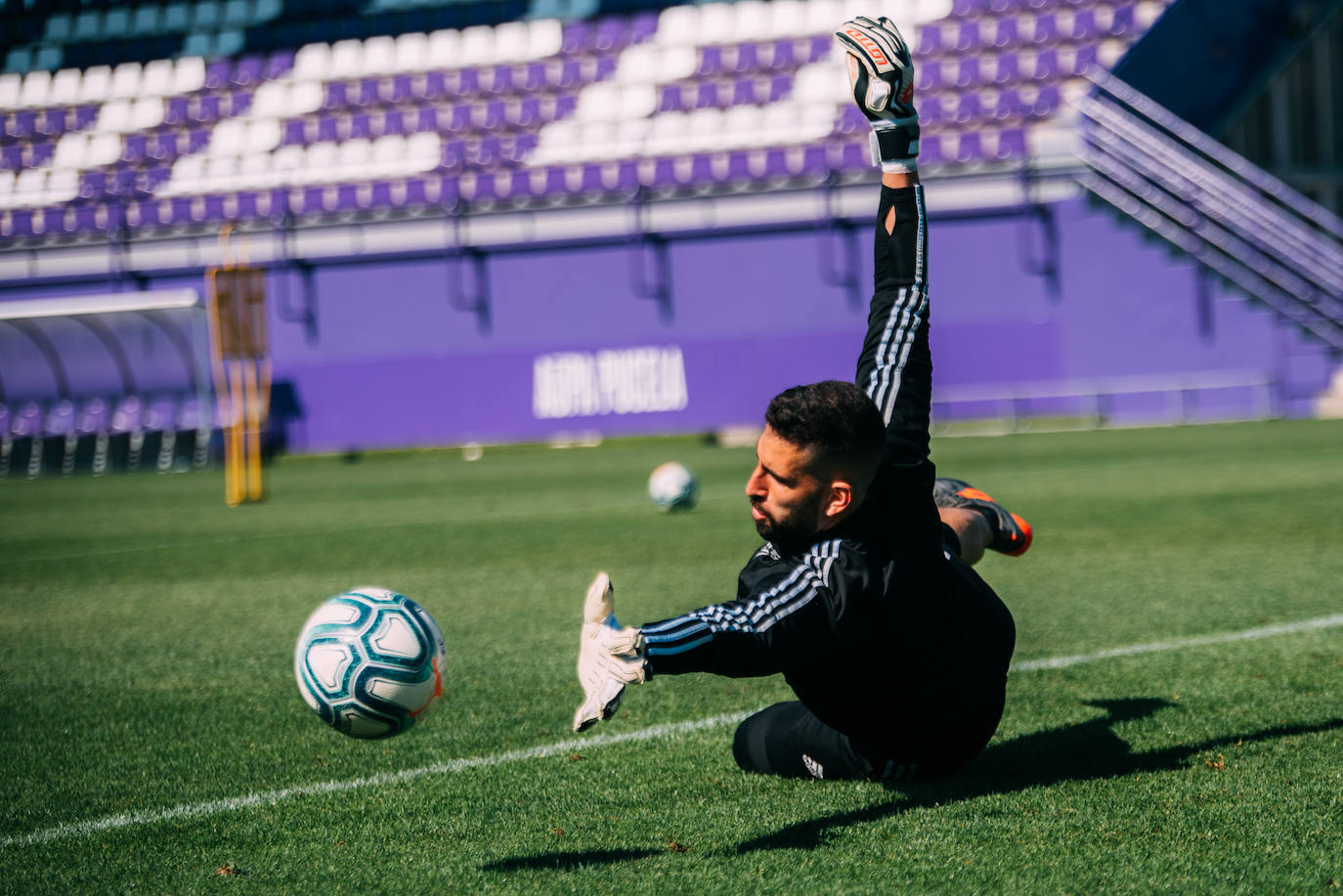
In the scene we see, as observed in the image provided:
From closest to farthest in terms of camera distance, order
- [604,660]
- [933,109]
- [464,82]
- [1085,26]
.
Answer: [604,660]
[1085,26]
[933,109]
[464,82]

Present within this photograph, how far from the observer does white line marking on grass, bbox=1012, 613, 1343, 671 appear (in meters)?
5.17

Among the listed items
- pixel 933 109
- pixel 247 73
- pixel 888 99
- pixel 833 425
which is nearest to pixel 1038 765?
pixel 833 425

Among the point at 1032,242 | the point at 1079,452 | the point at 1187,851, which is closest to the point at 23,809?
the point at 1187,851

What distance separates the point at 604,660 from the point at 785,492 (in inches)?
24.9

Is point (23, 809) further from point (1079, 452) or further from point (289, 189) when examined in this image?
point (289, 189)

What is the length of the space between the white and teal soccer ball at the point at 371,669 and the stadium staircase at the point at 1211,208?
868 inches

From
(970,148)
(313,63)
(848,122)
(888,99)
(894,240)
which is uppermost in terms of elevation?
(313,63)

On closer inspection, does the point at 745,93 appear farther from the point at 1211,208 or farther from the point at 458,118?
the point at 1211,208

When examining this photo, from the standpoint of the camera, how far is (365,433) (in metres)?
27.1

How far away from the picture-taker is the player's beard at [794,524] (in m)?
3.08

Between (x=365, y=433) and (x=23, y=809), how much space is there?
78.4 feet

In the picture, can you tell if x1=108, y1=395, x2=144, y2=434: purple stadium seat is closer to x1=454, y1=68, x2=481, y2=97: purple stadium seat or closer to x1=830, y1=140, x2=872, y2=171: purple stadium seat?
x1=454, y1=68, x2=481, y2=97: purple stadium seat

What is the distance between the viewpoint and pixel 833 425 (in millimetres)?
3010

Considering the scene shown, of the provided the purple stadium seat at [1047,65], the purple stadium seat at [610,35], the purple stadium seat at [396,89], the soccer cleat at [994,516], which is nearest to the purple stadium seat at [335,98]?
the purple stadium seat at [396,89]
